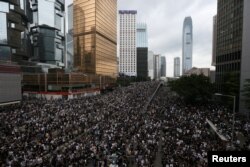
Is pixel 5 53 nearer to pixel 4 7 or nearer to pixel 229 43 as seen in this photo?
pixel 4 7

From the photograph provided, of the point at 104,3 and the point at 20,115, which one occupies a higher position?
the point at 104,3

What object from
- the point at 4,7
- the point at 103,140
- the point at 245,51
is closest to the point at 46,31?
the point at 4,7

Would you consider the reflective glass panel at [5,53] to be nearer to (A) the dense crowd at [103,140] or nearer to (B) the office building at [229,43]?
(A) the dense crowd at [103,140]

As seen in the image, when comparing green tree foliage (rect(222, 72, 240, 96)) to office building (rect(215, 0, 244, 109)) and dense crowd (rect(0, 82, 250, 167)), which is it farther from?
dense crowd (rect(0, 82, 250, 167))

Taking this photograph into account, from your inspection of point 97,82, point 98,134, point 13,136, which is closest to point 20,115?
point 13,136

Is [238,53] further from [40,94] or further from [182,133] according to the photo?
[40,94]

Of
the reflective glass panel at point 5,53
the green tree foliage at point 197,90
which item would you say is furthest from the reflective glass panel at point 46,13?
the green tree foliage at point 197,90
